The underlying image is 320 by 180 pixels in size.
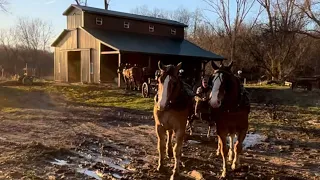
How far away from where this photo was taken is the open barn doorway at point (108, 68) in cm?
2720

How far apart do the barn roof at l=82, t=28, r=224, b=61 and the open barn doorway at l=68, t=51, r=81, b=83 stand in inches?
157

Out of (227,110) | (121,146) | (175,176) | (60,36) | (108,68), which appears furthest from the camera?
(60,36)

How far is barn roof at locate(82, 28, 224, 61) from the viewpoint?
2641 cm

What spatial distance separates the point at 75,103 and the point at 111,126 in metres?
7.17

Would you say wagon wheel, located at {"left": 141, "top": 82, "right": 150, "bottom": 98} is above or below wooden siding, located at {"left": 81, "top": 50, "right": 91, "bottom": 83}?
below

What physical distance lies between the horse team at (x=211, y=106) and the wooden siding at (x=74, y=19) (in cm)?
2504

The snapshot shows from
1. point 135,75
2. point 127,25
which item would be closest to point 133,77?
point 135,75

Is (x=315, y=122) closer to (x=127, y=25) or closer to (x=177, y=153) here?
(x=177, y=153)

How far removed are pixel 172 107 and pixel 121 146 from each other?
2.99 metres

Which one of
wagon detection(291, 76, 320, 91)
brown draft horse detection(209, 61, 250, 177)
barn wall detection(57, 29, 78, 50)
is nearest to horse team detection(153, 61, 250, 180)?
brown draft horse detection(209, 61, 250, 177)

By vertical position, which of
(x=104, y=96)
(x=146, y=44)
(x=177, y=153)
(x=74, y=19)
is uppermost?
(x=74, y=19)

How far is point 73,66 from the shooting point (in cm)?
3159

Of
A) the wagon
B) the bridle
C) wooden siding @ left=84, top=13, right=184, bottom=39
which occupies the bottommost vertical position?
the wagon

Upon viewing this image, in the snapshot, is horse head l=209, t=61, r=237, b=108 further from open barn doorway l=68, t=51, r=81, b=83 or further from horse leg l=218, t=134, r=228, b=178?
open barn doorway l=68, t=51, r=81, b=83
